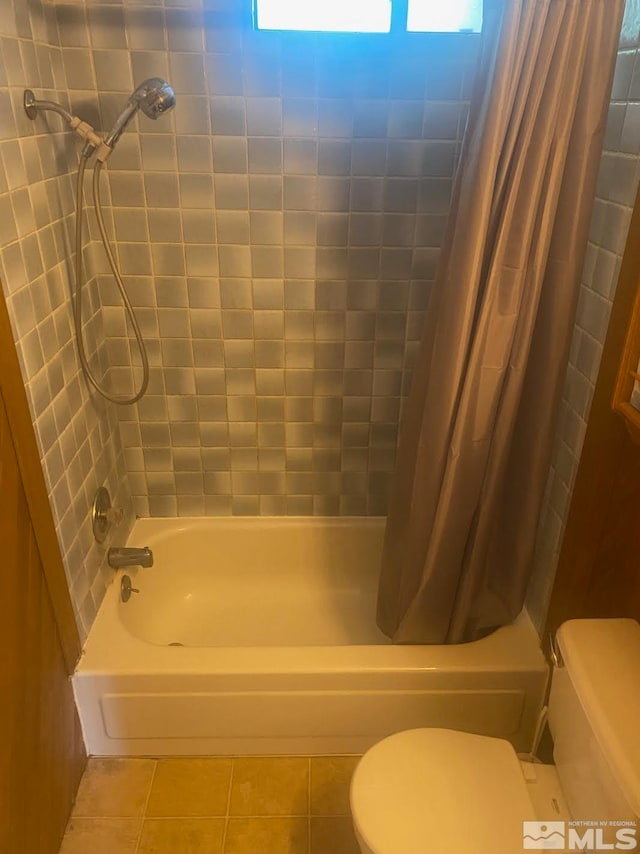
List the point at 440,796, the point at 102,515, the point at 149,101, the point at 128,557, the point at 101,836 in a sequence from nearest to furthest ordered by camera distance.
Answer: the point at 440,796, the point at 149,101, the point at 101,836, the point at 102,515, the point at 128,557

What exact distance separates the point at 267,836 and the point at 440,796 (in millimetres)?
564

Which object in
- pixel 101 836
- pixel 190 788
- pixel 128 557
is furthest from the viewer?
pixel 128 557

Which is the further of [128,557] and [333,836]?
[128,557]

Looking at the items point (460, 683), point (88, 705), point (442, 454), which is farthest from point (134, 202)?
point (460, 683)

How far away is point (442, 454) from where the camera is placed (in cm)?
153

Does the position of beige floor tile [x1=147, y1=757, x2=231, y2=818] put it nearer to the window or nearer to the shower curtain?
the shower curtain

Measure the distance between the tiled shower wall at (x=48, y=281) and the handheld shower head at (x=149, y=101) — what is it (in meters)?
0.16

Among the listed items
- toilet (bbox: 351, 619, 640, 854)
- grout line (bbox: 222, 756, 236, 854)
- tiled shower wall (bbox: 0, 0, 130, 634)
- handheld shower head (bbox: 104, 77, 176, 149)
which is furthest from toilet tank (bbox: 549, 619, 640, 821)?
handheld shower head (bbox: 104, 77, 176, 149)

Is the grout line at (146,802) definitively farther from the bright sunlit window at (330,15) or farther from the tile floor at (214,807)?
the bright sunlit window at (330,15)

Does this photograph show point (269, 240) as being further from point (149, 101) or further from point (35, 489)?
point (35, 489)

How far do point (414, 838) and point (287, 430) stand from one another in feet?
3.97

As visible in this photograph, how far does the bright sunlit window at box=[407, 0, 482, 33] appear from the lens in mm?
1719

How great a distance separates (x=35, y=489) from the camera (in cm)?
140

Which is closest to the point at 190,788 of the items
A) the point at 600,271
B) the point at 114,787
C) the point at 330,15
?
the point at 114,787
